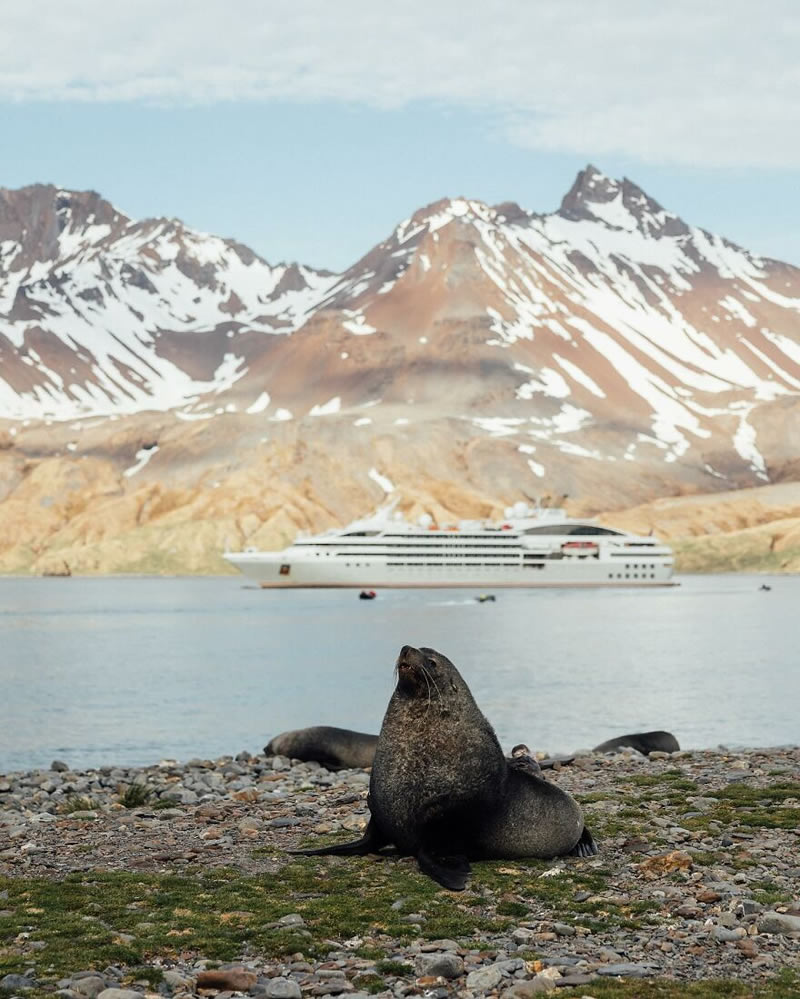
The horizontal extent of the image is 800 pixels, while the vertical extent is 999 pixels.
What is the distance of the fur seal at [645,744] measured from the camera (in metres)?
26.8

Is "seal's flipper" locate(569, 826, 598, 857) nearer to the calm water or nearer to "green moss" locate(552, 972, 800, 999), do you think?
"green moss" locate(552, 972, 800, 999)

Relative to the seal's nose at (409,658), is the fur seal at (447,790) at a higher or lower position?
lower

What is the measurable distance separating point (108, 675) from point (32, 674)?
3842mm

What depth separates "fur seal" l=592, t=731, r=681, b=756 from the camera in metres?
26.8

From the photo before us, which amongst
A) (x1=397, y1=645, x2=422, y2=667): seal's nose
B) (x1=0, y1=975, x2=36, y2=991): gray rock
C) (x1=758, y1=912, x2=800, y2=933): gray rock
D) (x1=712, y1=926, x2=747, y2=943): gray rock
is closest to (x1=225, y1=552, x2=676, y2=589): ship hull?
(x1=397, y1=645, x2=422, y2=667): seal's nose

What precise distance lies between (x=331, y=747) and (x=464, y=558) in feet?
438

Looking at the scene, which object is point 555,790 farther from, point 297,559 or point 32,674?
point 297,559

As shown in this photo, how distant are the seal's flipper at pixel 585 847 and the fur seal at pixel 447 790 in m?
0.02

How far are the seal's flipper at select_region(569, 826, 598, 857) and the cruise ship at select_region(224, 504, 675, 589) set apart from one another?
5560 inches

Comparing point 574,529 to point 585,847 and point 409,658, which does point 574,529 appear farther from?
point 409,658

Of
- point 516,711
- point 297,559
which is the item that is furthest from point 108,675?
point 297,559

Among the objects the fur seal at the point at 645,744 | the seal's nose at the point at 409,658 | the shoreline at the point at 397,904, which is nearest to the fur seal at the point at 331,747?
the fur seal at the point at 645,744

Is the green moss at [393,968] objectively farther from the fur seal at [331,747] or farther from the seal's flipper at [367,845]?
the fur seal at [331,747]

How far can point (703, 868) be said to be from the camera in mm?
12211
